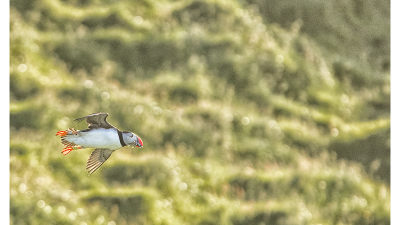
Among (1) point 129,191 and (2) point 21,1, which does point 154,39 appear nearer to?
(2) point 21,1

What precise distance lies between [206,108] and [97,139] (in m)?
8.21

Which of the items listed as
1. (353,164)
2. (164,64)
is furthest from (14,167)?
(353,164)

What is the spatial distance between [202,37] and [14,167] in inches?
292

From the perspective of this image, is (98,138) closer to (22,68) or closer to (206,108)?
(206,108)

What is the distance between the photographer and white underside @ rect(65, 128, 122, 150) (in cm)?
473

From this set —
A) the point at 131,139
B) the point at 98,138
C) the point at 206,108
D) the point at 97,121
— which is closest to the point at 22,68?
the point at 206,108

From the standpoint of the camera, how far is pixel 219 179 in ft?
37.4

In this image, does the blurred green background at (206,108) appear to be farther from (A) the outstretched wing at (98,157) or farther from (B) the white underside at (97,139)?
(B) the white underside at (97,139)

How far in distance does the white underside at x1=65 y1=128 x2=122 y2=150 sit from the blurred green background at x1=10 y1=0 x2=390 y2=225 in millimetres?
5475

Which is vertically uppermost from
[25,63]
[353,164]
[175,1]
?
[175,1]

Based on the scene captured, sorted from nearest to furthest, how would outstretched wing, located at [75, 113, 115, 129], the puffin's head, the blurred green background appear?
the puffin's head, outstretched wing, located at [75, 113, 115, 129], the blurred green background

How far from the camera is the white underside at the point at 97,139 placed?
4727 mm

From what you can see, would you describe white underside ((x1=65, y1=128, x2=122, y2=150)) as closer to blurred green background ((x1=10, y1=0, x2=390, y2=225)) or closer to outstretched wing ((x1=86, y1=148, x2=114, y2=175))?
outstretched wing ((x1=86, y1=148, x2=114, y2=175))

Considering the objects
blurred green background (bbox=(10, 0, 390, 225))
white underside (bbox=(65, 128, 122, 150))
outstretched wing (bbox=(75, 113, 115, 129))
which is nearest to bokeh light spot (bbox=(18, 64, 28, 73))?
blurred green background (bbox=(10, 0, 390, 225))
